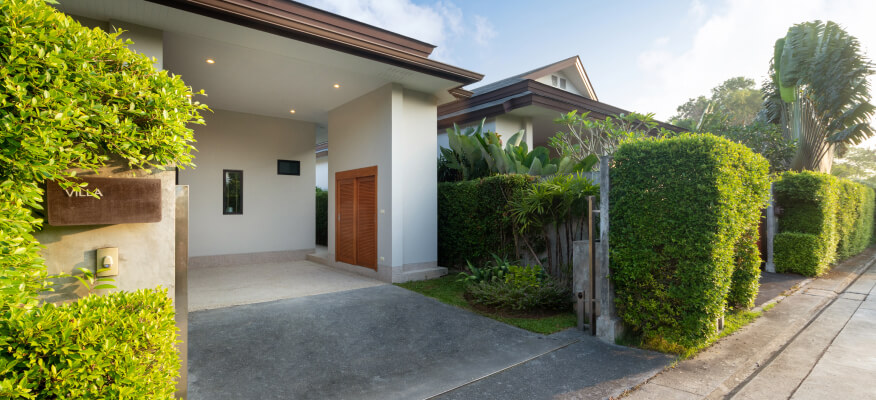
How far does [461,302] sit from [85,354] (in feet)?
15.5

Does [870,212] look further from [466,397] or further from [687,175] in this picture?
[466,397]

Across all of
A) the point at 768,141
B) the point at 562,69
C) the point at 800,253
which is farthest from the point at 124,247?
the point at 768,141

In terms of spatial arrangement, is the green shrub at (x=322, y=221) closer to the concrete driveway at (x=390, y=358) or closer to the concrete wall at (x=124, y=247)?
the concrete driveway at (x=390, y=358)

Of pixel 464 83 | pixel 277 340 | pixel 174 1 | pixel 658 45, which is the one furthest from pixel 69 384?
pixel 658 45

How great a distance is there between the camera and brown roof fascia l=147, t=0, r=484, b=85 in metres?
4.83

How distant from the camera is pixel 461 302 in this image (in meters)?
5.84

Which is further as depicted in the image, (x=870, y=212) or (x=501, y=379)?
(x=870, y=212)

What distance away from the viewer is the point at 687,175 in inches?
147

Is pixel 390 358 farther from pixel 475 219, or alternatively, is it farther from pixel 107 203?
pixel 475 219

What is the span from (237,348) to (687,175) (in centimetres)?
495

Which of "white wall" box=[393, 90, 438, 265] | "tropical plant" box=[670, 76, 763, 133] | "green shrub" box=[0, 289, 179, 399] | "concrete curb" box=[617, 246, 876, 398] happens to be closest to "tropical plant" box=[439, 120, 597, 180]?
"white wall" box=[393, 90, 438, 265]

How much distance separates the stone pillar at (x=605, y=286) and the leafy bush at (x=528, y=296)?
38.1 inches

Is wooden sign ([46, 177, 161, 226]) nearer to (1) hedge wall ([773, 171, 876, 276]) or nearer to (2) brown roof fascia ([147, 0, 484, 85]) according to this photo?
(2) brown roof fascia ([147, 0, 484, 85])

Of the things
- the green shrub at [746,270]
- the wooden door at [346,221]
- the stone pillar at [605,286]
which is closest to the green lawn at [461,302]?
the stone pillar at [605,286]
